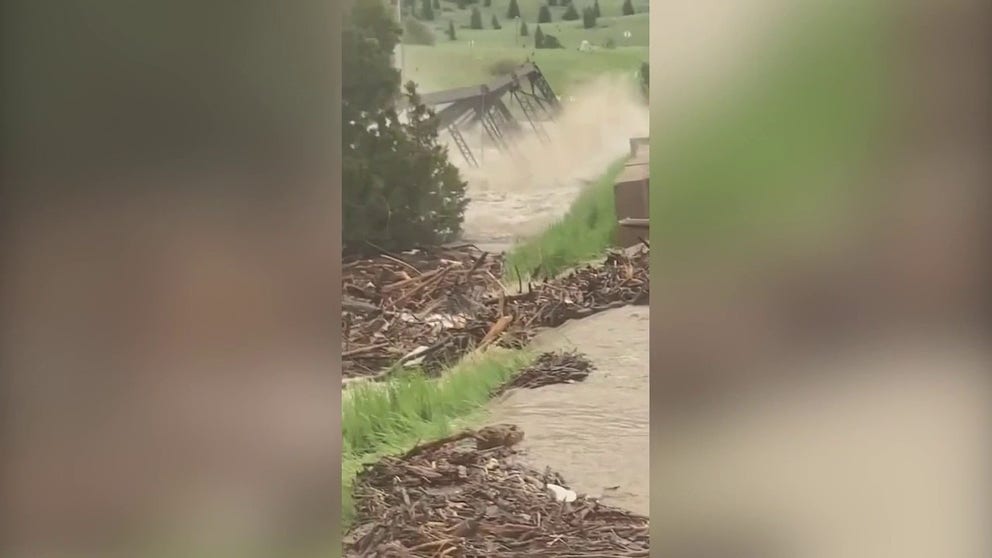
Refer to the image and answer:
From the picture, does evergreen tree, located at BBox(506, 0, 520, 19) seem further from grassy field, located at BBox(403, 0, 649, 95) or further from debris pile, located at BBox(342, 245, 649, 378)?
debris pile, located at BBox(342, 245, 649, 378)

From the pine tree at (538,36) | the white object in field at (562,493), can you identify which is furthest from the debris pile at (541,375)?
the pine tree at (538,36)

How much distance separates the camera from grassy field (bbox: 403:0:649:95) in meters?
1.03

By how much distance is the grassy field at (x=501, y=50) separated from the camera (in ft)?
3.39

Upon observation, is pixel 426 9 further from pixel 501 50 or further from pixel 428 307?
pixel 428 307

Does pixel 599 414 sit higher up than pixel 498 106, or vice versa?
pixel 498 106

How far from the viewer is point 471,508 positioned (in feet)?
3.44

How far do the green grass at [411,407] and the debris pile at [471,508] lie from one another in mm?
17

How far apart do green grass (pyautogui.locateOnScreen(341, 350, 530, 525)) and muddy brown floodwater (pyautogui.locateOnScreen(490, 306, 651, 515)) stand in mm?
33
